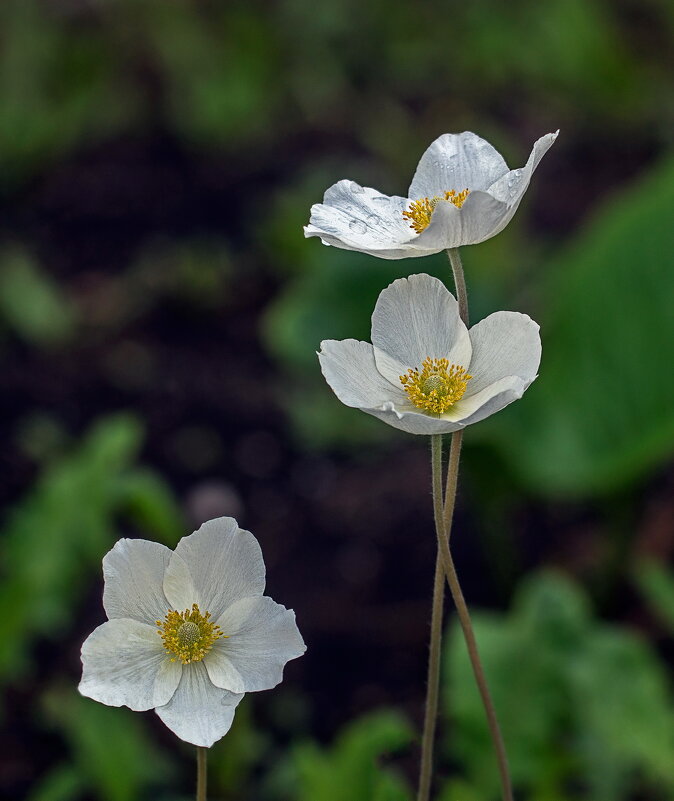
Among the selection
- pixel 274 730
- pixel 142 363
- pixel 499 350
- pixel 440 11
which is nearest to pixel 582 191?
pixel 440 11

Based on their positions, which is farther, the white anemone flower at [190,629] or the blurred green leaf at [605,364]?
the blurred green leaf at [605,364]

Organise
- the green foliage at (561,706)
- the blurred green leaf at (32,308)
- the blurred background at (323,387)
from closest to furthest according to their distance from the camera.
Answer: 1. the green foliage at (561,706)
2. the blurred background at (323,387)
3. the blurred green leaf at (32,308)

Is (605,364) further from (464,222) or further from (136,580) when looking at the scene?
(136,580)

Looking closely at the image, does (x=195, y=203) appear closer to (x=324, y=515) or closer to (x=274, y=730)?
(x=324, y=515)

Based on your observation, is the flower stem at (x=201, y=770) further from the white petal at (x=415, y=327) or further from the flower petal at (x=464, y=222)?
the flower petal at (x=464, y=222)

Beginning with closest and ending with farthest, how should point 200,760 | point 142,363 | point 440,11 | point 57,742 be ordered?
point 200,760 → point 57,742 → point 142,363 → point 440,11

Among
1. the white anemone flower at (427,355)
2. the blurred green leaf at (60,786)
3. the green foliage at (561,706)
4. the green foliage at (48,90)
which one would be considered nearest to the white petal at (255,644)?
the white anemone flower at (427,355)

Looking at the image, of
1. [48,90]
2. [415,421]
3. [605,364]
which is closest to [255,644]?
[415,421]

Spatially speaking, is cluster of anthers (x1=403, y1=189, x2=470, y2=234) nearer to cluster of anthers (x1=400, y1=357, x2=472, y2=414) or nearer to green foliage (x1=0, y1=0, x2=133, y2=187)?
cluster of anthers (x1=400, y1=357, x2=472, y2=414)
